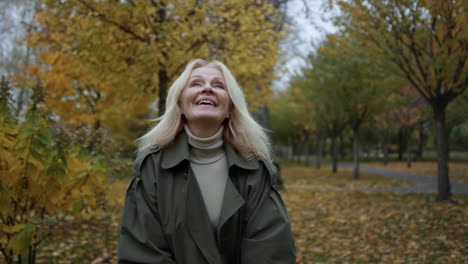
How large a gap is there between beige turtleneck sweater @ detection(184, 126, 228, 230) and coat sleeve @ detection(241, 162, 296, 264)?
171 mm

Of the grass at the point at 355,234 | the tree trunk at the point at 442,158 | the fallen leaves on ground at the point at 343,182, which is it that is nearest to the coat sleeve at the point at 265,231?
the grass at the point at 355,234

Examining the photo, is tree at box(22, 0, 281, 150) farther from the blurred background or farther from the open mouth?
the open mouth

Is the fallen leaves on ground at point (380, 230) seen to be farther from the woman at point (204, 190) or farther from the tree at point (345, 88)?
the tree at point (345, 88)

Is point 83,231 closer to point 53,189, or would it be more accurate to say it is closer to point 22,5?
point 53,189

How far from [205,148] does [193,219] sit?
1.29ft

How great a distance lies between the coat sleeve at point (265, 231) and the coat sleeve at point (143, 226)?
397 millimetres

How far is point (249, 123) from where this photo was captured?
212cm

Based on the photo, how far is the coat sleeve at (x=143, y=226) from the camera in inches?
66.6

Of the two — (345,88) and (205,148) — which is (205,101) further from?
(345,88)

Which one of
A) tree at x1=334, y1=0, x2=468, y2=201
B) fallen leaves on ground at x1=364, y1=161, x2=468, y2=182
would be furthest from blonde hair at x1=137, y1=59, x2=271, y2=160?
fallen leaves on ground at x1=364, y1=161, x2=468, y2=182

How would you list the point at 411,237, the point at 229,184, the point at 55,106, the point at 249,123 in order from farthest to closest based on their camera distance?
the point at 55,106
the point at 411,237
the point at 249,123
the point at 229,184

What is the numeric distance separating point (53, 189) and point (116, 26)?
3.64 metres

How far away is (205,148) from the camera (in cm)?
195

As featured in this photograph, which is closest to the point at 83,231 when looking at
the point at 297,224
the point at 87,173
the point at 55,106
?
the point at 87,173
